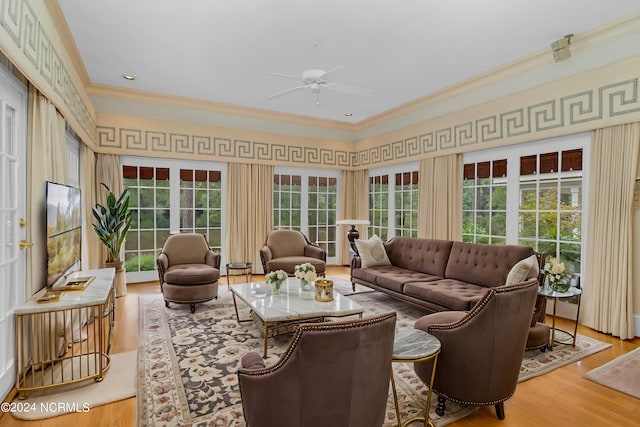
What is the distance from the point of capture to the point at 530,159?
453 cm

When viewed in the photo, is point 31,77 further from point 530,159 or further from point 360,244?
point 530,159

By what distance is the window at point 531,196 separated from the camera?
161 inches

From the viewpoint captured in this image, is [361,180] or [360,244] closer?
[360,244]

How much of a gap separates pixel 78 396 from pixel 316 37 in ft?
12.5

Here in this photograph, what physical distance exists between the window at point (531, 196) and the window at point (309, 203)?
3134 millimetres

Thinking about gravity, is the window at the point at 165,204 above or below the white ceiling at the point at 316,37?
below

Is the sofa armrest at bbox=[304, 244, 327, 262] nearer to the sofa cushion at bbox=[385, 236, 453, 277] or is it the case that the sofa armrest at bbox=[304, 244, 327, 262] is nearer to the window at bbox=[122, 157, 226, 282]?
the sofa cushion at bbox=[385, 236, 453, 277]

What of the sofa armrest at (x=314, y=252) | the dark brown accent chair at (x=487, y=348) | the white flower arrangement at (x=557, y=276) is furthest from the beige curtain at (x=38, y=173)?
the white flower arrangement at (x=557, y=276)

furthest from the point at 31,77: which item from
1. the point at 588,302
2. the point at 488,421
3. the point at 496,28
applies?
the point at 588,302

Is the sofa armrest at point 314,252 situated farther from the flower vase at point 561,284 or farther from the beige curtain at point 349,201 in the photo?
the flower vase at point 561,284

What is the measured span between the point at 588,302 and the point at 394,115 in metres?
4.35

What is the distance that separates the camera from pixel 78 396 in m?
Result: 2.40

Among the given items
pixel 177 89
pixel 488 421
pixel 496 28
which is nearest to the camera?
pixel 488 421

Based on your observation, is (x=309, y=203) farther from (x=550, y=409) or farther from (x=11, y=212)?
(x=550, y=409)
